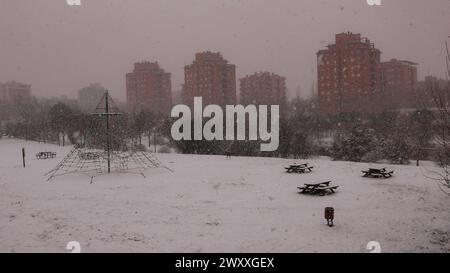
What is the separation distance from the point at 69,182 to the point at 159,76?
110 meters

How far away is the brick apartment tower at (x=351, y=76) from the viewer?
8344 centimetres

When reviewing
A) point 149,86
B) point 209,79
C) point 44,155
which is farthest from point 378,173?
point 149,86

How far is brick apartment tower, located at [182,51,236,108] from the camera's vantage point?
10943cm

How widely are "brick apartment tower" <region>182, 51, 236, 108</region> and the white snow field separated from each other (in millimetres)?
85218

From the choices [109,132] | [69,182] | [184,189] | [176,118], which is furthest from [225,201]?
[176,118]

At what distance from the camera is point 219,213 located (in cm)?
1605

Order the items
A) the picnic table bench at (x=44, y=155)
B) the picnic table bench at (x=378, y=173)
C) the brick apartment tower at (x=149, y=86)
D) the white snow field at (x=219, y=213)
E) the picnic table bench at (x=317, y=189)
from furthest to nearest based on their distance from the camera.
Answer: the brick apartment tower at (x=149, y=86), the picnic table bench at (x=44, y=155), the picnic table bench at (x=378, y=173), the picnic table bench at (x=317, y=189), the white snow field at (x=219, y=213)

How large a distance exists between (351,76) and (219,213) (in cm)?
7684

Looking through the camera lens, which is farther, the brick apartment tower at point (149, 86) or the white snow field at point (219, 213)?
the brick apartment tower at point (149, 86)

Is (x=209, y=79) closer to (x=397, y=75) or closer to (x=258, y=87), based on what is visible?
(x=258, y=87)

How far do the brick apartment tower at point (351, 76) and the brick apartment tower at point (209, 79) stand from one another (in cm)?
3064

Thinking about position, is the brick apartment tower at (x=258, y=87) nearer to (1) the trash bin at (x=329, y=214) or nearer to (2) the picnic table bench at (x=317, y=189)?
(2) the picnic table bench at (x=317, y=189)

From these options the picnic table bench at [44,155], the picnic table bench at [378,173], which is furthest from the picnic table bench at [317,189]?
the picnic table bench at [44,155]

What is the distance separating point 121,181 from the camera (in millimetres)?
23812
